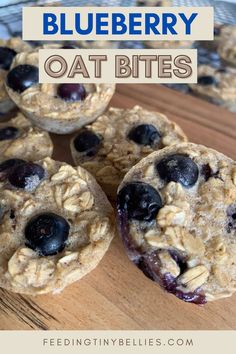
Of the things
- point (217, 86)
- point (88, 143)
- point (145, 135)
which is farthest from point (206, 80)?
point (88, 143)

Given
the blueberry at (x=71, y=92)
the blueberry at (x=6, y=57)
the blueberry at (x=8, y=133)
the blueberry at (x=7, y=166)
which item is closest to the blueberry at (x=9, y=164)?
the blueberry at (x=7, y=166)

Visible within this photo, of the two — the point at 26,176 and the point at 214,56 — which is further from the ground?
the point at 214,56

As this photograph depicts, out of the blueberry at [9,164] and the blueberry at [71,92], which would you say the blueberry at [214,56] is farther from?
the blueberry at [9,164]

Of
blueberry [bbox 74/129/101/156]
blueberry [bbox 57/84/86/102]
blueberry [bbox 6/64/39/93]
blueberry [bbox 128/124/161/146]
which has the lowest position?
blueberry [bbox 74/129/101/156]

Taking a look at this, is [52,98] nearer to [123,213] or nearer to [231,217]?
[123,213]

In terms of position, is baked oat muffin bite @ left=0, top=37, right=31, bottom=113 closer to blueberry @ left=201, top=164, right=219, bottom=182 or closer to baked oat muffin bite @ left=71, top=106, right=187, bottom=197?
baked oat muffin bite @ left=71, top=106, right=187, bottom=197

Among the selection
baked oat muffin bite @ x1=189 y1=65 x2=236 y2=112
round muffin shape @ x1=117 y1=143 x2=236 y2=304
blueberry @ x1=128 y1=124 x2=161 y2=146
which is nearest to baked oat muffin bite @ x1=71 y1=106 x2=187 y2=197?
blueberry @ x1=128 y1=124 x2=161 y2=146
